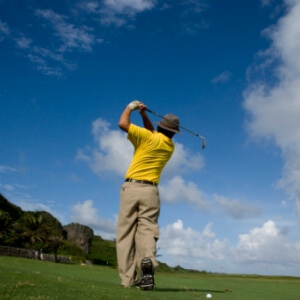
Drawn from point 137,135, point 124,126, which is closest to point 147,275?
point 137,135

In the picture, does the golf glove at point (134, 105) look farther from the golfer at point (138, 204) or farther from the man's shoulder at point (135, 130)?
the man's shoulder at point (135, 130)

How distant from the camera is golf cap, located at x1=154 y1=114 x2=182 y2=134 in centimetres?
557

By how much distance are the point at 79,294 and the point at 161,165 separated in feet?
8.70

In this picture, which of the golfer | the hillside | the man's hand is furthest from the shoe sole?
the hillside

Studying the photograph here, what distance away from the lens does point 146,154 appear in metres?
5.25

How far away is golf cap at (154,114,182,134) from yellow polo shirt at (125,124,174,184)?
A: 9.6 inches

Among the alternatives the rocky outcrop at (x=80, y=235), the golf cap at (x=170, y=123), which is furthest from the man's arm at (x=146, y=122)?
the rocky outcrop at (x=80, y=235)

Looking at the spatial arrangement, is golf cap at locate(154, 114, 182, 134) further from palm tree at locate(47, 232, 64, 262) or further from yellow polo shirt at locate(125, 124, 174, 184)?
palm tree at locate(47, 232, 64, 262)

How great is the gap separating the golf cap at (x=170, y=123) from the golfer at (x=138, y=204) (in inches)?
11.4

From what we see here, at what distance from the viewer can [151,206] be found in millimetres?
5051

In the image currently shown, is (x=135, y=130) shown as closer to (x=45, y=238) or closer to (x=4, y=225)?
(x=4, y=225)

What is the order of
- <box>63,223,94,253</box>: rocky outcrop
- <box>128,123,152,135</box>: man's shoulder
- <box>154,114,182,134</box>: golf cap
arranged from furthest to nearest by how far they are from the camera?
<box>63,223,94,253</box>: rocky outcrop, <box>154,114,182,134</box>: golf cap, <box>128,123,152,135</box>: man's shoulder

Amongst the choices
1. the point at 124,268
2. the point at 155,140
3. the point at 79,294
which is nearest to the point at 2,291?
the point at 79,294

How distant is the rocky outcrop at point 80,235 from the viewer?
185 ft
